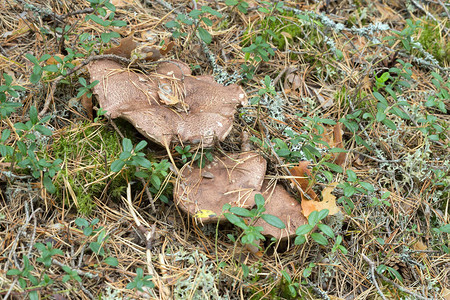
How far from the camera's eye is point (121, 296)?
7.73 ft

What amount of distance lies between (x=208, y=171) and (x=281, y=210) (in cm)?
56

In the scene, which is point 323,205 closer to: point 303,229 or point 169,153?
point 303,229

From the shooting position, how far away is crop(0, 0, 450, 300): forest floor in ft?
8.19

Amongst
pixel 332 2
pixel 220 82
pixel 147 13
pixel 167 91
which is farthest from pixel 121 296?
pixel 332 2

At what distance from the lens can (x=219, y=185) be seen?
2.77 meters

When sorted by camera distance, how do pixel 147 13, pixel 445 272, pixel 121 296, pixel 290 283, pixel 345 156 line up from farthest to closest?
pixel 147 13 → pixel 345 156 → pixel 445 272 → pixel 290 283 → pixel 121 296

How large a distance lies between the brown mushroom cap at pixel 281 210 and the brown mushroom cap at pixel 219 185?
12cm

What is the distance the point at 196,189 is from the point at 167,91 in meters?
0.74

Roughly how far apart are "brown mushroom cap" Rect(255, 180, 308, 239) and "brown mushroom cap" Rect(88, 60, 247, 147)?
0.51 metres

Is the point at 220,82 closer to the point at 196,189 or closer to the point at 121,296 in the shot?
the point at 196,189

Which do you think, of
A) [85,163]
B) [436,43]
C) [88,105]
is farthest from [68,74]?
[436,43]

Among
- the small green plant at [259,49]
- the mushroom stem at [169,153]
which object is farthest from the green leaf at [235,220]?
the small green plant at [259,49]

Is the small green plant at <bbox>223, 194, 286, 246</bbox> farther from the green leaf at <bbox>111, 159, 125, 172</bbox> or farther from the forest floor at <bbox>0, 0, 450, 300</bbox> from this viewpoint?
the green leaf at <bbox>111, 159, 125, 172</bbox>

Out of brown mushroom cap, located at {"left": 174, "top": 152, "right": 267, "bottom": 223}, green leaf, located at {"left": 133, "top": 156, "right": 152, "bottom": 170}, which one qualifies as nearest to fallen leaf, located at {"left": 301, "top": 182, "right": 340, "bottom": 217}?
brown mushroom cap, located at {"left": 174, "top": 152, "right": 267, "bottom": 223}
